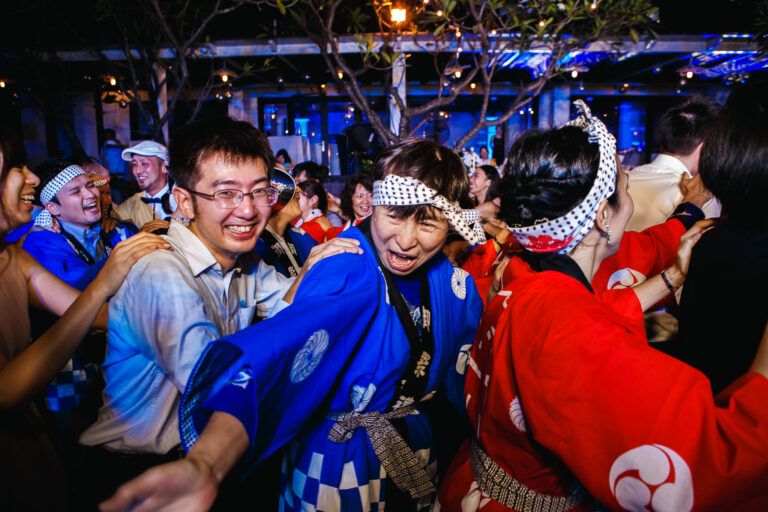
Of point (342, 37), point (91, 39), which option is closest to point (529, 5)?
point (342, 37)

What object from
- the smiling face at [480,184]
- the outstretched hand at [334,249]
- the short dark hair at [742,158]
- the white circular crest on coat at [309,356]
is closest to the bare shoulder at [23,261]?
the outstretched hand at [334,249]

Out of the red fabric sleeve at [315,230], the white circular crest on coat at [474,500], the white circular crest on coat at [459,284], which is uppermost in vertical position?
the white circular crest on coat at [459,284]

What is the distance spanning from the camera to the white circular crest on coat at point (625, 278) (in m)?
2.39

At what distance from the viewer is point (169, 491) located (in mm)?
779

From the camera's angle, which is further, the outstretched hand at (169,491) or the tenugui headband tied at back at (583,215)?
the tenugui headband tied at back at (583,215)

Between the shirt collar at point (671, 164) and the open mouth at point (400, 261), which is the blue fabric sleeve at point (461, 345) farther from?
the shirt collar at point (671, 164)

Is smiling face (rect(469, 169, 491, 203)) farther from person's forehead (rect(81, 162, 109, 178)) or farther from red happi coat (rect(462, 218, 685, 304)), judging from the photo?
person's forehead (rect(81, 162, 109, 178))

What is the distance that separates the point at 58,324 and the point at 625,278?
102 inches

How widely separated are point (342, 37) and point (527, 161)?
8.66m

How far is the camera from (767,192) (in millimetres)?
1271

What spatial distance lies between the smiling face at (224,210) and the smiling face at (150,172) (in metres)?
3.65

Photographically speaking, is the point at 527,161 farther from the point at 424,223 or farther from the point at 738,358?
the point at 738,358

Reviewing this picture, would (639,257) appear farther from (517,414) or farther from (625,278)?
(517,414)

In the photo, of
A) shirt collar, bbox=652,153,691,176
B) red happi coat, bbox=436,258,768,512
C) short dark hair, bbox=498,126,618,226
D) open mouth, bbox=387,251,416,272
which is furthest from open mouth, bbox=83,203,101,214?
shirt collar, bbox=652,153,691,176
